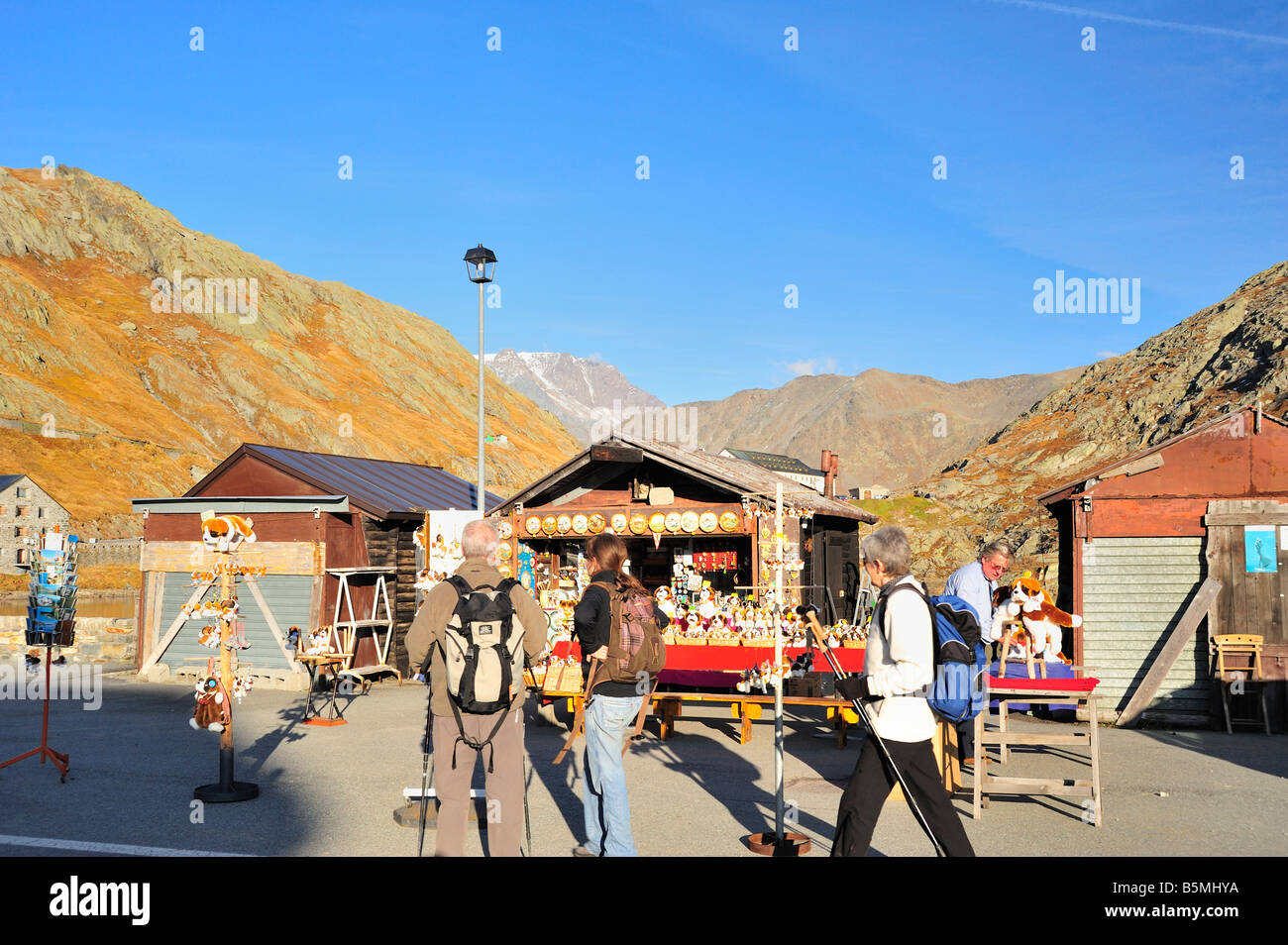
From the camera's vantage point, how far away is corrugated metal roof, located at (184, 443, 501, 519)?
19.9 metres

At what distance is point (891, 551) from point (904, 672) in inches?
28.3

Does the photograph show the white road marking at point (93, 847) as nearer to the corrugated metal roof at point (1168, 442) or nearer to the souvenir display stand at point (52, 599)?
the souvenir display stand at point (52, 599)

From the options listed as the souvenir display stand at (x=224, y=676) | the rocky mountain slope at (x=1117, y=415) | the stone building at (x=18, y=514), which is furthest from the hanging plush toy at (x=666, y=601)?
the stone building at (x=18, y=514)

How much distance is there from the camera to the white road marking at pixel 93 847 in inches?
301

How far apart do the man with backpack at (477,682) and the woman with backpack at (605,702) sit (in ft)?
2.22

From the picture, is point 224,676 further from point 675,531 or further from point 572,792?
point 675,531

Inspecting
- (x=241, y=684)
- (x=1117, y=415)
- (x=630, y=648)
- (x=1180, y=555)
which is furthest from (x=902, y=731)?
→ (x=1117, y=415)

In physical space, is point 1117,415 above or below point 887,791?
above

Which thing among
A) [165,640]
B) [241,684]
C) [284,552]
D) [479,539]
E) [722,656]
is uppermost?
[479,539]

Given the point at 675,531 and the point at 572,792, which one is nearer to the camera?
the point at 572,792

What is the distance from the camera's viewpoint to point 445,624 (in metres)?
6.21

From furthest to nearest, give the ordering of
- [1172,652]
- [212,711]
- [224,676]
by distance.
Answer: [1172,652], [224,676], [212,711]
